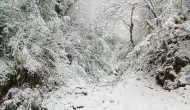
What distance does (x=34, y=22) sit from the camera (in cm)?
849

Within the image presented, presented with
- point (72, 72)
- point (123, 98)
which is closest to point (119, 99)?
point (123, 98)

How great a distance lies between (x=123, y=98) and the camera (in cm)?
871

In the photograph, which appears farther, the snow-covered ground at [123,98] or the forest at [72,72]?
the forest at [72,72]

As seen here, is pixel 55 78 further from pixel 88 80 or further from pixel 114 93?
pixel 88 80

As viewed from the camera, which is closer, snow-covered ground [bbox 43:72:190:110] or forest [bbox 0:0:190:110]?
snow-covered ground [bbox 43:72:190:110]

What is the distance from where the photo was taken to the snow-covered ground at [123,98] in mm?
7797

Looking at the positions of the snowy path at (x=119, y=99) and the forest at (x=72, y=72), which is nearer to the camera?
the snowy path at (x=119, y=99)

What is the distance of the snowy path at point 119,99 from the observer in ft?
25.5

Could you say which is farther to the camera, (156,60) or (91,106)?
(156,60)

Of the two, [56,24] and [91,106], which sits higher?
[56,24]

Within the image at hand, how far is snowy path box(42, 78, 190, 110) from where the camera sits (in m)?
7.77

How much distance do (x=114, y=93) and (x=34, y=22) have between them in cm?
412

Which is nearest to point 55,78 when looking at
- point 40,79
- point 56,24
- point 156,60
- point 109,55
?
point 40,79

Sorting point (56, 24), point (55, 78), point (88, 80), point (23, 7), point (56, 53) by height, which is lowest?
point (88, 80)
